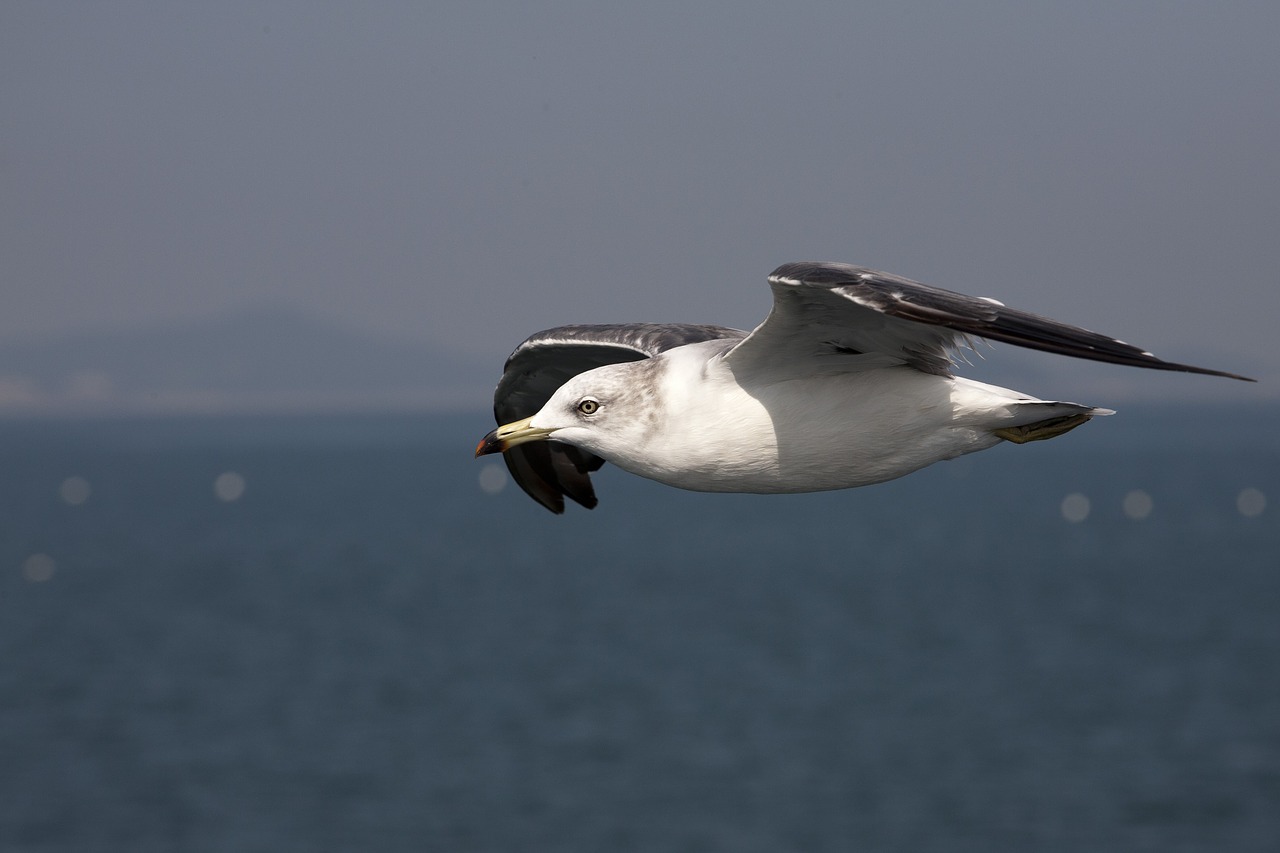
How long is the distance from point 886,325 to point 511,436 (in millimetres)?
3113

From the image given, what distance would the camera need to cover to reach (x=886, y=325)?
10.0 meters

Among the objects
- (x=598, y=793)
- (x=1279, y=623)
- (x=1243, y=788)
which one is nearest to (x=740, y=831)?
(x=598, y=793)

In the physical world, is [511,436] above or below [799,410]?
below

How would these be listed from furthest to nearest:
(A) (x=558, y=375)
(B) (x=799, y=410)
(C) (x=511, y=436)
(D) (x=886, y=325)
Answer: (A) (x=558, y=375)
(C) (x=511, y=436)
(B) (x=799, y=410)
(D) (x=886, y=325)

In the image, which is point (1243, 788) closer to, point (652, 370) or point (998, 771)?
point (998, 771)

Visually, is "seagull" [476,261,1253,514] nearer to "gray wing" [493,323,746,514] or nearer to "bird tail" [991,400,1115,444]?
"bird tail" [991,400,1115,444]

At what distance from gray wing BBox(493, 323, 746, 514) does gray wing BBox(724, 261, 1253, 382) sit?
2545 millimetres

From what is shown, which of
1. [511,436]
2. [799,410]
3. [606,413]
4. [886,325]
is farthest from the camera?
[511,436]

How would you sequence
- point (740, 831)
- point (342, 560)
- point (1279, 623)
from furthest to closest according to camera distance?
point (342, 560)
point (1279, 623)
point (740, 831)

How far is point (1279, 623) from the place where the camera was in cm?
15400

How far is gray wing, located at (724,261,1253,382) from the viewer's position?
28.2 feet

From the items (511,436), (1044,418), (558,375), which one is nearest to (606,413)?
(511,436)

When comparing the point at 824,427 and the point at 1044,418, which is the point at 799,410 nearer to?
the point at 824,427

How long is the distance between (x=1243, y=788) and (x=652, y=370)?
11249 cm
